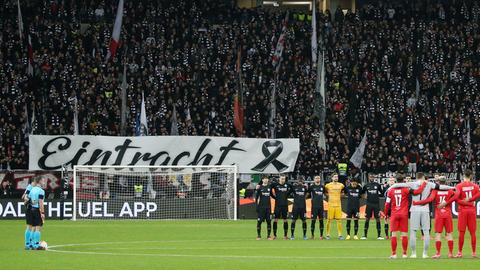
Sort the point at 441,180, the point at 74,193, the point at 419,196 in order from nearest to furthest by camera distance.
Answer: the point at 419,196, the point at 441,180, the point at 74,193

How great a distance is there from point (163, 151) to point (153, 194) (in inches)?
103

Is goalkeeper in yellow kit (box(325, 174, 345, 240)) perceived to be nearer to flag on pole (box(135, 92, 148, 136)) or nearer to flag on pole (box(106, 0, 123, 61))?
flag on pole (box(135, 92, 148, 136))

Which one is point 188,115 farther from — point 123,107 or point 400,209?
point 400,209

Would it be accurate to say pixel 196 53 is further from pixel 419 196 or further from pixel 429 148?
pixel 419 196

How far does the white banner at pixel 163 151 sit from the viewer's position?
167 feet

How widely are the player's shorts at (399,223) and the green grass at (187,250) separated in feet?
2.37

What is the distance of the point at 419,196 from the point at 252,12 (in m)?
37.1

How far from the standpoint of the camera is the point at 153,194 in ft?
163

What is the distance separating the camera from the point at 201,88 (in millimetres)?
57375

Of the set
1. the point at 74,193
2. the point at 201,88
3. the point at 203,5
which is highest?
the point at 203,5

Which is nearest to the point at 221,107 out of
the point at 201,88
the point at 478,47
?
the point at 201,88

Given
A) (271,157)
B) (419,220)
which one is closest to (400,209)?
(419,220)

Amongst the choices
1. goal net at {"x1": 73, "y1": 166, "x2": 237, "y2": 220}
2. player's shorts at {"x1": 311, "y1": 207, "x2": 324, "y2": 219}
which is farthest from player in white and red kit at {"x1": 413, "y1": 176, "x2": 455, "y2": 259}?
goal net at {"x1": 73, "y1": 166, "x2": 237, "y2": 220}

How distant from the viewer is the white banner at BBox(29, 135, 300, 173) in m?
51.0
